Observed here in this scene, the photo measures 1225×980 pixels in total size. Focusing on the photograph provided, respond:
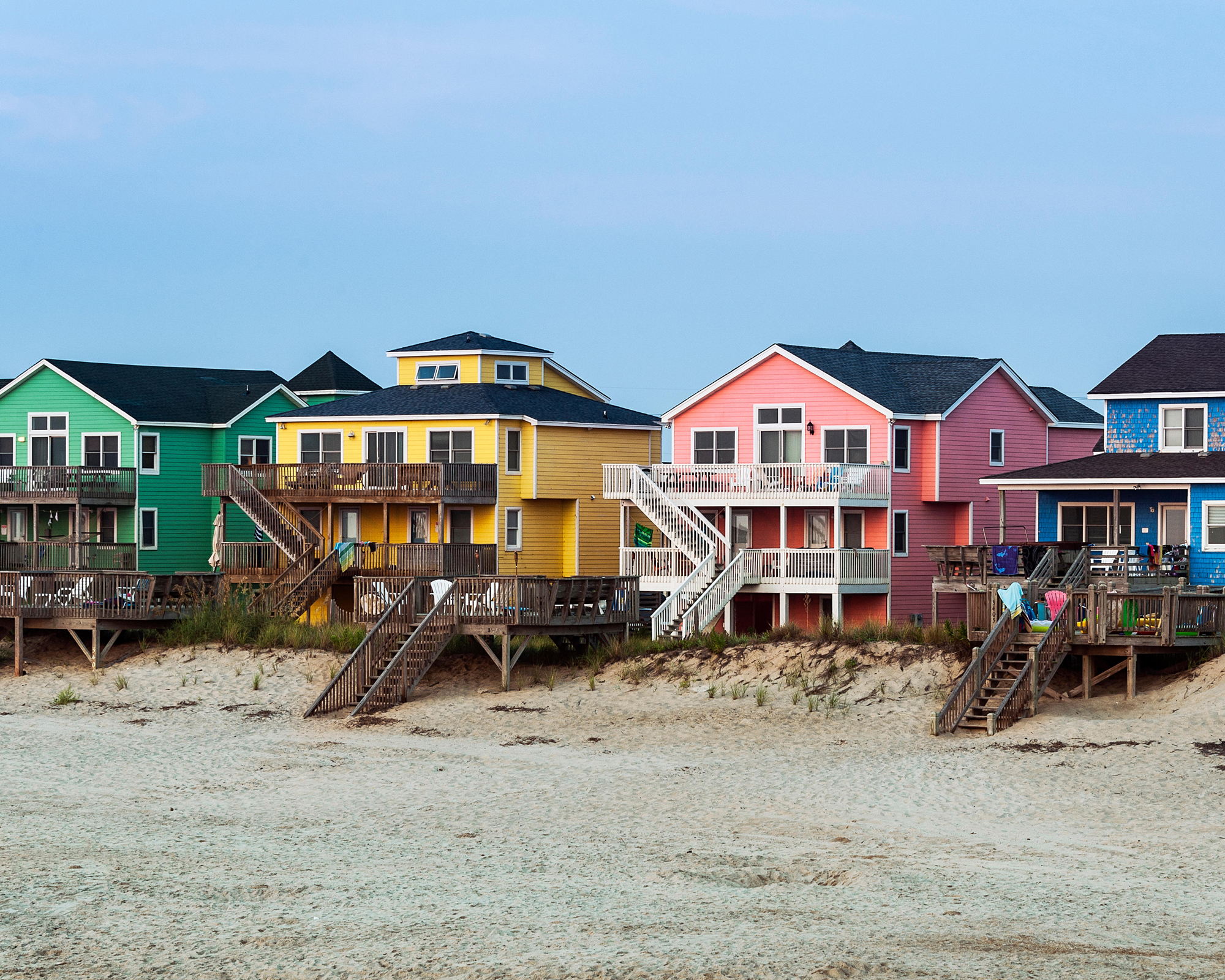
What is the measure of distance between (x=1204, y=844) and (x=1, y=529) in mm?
45329

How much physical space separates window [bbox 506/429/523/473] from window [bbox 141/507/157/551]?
13.0 metres

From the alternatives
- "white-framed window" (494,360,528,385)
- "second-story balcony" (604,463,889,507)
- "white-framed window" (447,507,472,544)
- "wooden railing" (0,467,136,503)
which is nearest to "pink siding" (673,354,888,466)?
"second-story balcony" (604,463,889,507)

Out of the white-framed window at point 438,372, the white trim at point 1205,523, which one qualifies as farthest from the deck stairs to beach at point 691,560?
the white trim at point 1205,523

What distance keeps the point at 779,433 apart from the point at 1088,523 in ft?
30.4

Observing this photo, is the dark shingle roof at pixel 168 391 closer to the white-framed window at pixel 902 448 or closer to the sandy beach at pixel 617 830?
the sandy beach at pixel 617 830

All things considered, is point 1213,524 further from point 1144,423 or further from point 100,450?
point 100,450

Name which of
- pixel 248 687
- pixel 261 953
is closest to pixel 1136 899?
pixel 261 953

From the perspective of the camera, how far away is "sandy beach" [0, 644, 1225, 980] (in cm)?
1577

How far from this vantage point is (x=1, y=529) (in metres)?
56.3

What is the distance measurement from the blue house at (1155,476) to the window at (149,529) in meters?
27.6

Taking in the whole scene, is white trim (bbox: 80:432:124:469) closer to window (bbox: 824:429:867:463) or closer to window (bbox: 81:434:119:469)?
window (bbox: 81:434:119:469)

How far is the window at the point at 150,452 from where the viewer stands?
2152 inches

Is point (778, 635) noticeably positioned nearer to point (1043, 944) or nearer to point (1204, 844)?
point (1204, 844)

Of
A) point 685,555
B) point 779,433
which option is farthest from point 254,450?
point 779,433
